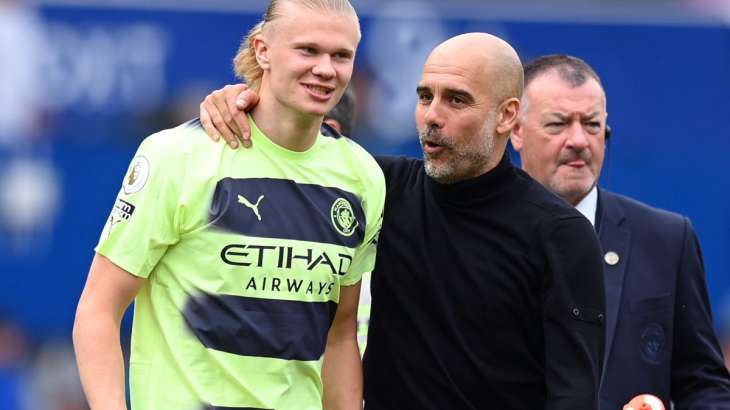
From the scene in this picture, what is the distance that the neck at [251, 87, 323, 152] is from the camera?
4.14 metres

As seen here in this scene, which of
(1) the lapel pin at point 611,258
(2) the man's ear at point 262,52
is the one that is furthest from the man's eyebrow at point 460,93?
(1) the lapel pin at point 611,258

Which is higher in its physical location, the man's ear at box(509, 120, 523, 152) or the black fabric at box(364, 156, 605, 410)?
the man's ear at box(509, 120, 523, 152)

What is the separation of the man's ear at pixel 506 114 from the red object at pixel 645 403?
89 centimetres

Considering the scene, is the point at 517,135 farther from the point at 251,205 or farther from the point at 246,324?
the point at 246,324

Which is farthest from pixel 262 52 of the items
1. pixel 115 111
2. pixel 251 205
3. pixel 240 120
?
pixel 115 111

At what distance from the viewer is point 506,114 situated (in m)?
4.41

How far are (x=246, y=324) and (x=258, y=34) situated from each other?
0.80m

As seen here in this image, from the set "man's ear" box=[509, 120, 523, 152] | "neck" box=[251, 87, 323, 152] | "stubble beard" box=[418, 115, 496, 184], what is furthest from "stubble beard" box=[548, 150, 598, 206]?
"neck" box=[251, 87, 323, 152]

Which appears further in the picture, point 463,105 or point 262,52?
point 463,105

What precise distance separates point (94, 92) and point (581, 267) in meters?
6.39

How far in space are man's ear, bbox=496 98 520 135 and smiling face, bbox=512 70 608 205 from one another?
657mm

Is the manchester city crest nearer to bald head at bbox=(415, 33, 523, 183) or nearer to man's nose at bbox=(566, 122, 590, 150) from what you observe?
bald head at bbox=(415, 33, 523, 183)

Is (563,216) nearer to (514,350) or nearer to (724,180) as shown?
(514,350)

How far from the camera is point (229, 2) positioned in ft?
32.9
